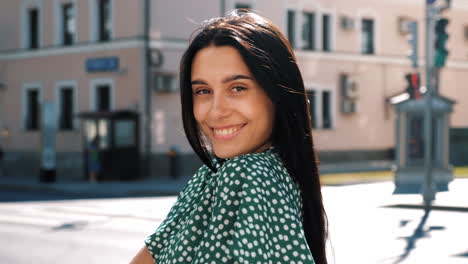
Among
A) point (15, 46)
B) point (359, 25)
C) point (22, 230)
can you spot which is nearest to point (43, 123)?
point (15, 46)

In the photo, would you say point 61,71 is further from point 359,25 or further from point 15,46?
point 359,25

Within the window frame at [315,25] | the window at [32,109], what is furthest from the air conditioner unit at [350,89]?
the window at [32,109]

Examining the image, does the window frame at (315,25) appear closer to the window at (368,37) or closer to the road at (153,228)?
the window at (368,37)

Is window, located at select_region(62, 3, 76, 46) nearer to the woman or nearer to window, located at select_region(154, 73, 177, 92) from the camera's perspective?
window, located at select_region(154, 73, 177, 92)

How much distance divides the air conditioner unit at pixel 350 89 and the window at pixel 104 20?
1039cm

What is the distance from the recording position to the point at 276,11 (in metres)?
29.0

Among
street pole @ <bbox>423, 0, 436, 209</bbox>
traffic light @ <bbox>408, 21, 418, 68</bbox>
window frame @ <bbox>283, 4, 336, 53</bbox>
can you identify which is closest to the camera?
street pole @ <bbox>423, 0, 436, 209</bbox>

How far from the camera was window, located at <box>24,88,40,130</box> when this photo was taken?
2870cm

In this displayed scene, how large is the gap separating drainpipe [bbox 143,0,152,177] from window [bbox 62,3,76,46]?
12.0 ft

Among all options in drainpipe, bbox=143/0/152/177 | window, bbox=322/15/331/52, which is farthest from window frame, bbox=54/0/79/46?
window, bbox=322/15/331/52

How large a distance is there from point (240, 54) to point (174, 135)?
2402 cm

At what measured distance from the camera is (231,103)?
6.18 ft

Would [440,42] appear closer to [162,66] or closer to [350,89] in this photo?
[162,66]

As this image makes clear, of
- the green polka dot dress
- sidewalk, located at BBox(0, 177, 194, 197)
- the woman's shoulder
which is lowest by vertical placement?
sidewalk, located at BBox(0, 177, 194, 197)
